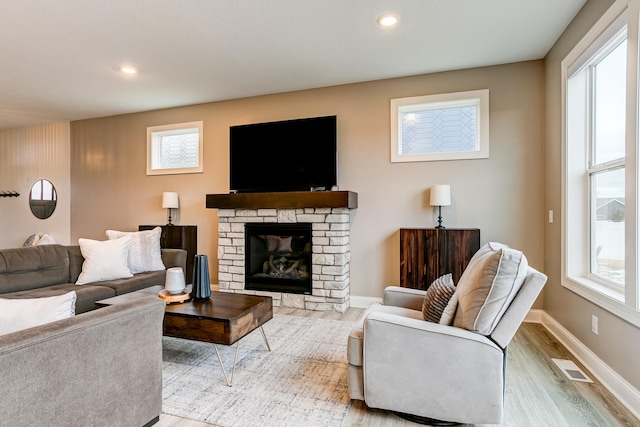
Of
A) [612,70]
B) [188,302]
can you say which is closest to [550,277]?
[612,70]

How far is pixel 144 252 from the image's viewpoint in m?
3.74

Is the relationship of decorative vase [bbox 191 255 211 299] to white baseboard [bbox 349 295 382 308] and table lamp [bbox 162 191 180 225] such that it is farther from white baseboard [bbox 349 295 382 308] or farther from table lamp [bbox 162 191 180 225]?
table lamp [bbox 162 191 180 225]

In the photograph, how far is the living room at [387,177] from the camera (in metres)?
2.86

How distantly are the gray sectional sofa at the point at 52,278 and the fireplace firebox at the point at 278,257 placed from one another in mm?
1166

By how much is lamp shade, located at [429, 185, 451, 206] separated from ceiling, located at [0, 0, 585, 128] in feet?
4.43

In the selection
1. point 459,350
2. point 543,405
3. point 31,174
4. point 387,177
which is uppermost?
point 31,174

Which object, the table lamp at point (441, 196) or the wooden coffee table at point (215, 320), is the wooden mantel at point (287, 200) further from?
the wooden coffee table at point (215, 320)

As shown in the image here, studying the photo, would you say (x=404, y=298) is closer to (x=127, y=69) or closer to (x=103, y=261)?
(x=103, y=261)

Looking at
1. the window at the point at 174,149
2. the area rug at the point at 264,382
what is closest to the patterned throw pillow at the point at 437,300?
the area rug at the point at 264,382

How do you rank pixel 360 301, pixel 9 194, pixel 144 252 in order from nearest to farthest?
pixel 144 252
pixel 360 301
pixel 9 194

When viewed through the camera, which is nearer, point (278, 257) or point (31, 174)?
point (278, 257)

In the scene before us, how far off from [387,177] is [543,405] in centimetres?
260

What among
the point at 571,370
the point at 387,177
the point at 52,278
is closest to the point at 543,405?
the point at 571,370

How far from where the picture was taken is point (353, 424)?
1.72m
